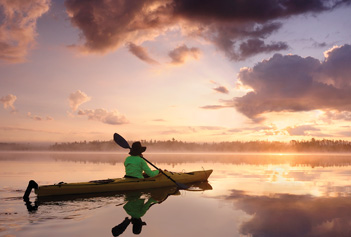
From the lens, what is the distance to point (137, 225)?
8305 millimetres

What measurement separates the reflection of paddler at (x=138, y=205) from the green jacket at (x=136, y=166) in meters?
0.87

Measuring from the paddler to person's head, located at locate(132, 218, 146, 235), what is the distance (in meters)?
4.98

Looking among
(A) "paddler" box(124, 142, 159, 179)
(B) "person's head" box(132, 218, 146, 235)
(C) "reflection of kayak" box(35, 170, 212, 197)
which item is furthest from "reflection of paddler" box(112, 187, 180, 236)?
(A) "paddler" box(124, 142, 159, 179)

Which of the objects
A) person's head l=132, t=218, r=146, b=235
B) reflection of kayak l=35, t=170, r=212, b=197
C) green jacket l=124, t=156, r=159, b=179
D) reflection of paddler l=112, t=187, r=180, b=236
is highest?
green jacket l=124, t=156, r=159, b=179

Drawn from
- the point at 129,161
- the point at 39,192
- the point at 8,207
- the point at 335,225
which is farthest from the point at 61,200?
the point at 335,225

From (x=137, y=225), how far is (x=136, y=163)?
227 inches

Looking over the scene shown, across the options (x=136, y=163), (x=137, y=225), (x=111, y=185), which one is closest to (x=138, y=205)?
(x=111, y=185)

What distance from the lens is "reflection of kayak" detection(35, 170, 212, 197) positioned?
1218 centimetres

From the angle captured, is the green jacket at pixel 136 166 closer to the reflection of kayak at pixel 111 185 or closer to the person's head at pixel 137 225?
the reflection of kayak at pixel 111 185

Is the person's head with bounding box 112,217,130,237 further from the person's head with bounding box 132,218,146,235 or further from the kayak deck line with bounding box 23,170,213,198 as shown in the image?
the kayak deck line with bounding box 23,170,213,198

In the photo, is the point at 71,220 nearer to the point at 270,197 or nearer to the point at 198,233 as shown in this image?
the point at 198,233

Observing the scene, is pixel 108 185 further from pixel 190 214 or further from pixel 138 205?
pixel 190 214

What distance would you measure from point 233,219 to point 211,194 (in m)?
4.59

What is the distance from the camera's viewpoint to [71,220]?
338 inches
